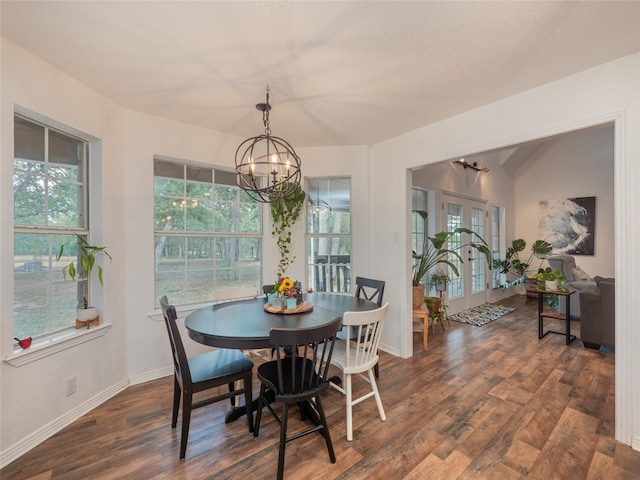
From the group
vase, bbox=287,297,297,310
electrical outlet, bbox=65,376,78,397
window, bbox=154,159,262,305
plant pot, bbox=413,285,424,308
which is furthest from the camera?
plant pot, bbox=413,285,424,308

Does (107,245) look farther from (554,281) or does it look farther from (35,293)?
(554,281)

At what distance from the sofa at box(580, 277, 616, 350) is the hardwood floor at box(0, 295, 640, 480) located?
1.94ft

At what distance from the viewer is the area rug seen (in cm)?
465

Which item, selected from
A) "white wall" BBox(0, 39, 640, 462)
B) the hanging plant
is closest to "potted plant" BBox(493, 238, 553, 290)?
"white wall" BBox(0, 39, 640, 462)

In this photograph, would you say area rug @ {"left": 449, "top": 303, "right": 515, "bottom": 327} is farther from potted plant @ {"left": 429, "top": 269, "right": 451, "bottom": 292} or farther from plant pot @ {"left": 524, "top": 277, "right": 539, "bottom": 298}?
plant pot @ {"left": 524, "top": 277, "right": 539, "bottom": 298}

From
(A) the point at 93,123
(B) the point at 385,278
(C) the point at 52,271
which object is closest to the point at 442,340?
(B) the point at 385,278

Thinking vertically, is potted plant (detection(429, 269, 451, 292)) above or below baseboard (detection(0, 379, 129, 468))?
above

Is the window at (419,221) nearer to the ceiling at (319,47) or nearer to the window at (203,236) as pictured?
the ceiling at (319,47)

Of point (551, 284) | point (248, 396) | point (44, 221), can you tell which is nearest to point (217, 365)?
point (248, 396)

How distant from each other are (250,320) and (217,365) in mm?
395

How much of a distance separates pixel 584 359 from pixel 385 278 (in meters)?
2.33

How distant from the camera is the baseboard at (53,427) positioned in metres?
1.74

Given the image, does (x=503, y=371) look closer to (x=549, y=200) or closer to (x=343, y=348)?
(x=343, y=348)

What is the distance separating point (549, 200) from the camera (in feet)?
21.0
